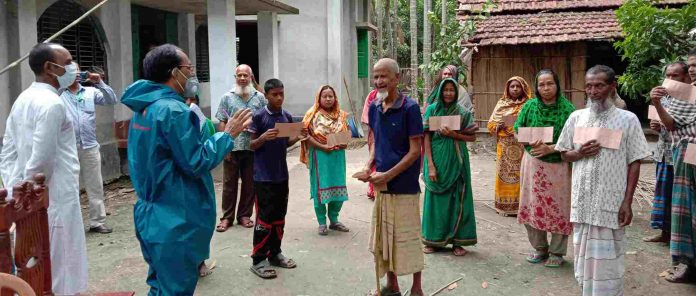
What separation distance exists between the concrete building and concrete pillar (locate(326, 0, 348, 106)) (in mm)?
25

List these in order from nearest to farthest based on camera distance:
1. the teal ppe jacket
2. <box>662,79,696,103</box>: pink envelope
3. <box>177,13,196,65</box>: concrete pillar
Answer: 1. the teal ppe jacket
2. <box>662,79,696,103</box>: pink envelope
3. <box>177,13,196,65</box>: concrete pillar

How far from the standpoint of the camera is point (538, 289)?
482 cm

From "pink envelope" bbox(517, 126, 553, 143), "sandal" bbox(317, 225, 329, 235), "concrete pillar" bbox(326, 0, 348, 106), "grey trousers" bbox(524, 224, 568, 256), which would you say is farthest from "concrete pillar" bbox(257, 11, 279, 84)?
"grey trousers" bbox(524, 224, 568, 256)

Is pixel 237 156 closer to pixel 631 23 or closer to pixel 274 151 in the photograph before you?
pixel 274 151

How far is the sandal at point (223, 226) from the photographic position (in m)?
6.59

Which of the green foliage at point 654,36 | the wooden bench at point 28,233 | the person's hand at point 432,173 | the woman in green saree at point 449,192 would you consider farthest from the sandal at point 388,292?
the green foliage at point 654,36

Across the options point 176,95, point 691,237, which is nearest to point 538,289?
point 691,237

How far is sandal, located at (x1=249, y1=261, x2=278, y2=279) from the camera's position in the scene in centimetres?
506

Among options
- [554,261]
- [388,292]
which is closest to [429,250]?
[554,261]

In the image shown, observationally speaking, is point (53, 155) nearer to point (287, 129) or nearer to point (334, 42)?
point (287, 129)

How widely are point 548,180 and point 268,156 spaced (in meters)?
2.51

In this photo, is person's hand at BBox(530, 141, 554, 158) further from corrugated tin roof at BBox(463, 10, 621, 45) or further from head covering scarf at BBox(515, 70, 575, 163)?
corrugated tin roof at BBox(463, 10, 621, 45)

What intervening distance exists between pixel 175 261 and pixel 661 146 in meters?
4.88

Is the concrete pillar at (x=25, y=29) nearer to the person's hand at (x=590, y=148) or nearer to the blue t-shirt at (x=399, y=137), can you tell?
the blue t-shirt at (x=399, y=137)
